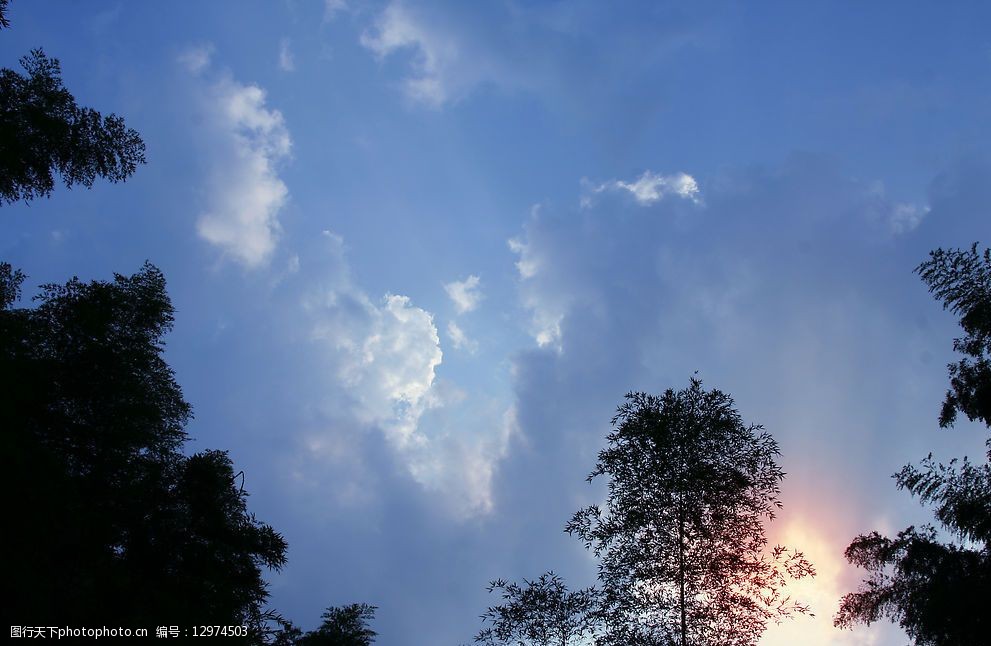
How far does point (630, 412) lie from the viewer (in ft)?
35.2

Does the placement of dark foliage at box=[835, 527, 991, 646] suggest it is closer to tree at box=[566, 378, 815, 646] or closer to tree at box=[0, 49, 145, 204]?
tree at box=[566, 378, 815, 646]

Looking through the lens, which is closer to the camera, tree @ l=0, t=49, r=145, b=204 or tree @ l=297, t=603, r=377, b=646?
tree @ l=0, t=49, r=145, b=204

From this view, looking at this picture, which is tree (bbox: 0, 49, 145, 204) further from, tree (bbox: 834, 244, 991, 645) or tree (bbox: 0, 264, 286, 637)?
tree (bbox: 834, 244, 991, 645)

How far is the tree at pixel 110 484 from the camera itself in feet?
19.0

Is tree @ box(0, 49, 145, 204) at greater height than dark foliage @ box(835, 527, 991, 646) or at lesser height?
greater

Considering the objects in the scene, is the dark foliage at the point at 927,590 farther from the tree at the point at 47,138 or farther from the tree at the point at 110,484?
the tree at the point at 47,138

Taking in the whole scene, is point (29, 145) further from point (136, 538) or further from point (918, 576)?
point (918, 576)

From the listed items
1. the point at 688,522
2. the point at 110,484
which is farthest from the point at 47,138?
the point at 688,522

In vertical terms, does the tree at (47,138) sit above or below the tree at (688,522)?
above

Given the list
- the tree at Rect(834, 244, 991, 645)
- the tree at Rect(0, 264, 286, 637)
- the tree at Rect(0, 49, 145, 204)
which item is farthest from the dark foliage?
the tree at Rect(0, 49, 145, 204)

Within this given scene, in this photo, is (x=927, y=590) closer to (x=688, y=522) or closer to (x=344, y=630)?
(x=688, y=522)

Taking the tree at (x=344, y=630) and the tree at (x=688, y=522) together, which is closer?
the tree at (x=688, y=522)

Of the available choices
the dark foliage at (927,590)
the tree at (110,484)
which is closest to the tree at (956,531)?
the dark foliage at (927,590)

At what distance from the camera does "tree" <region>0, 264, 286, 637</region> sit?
580 centimetres
